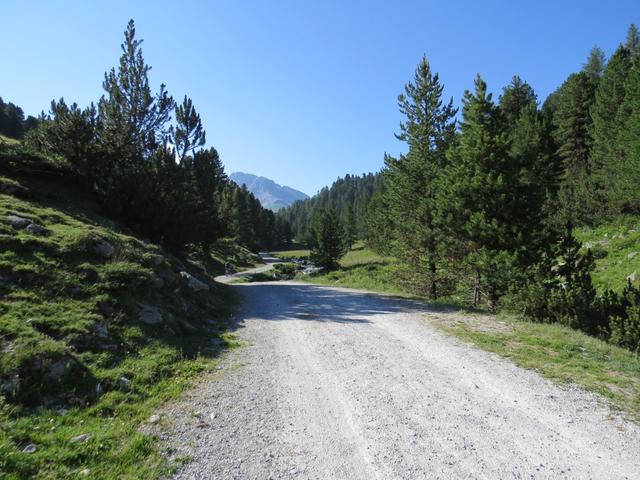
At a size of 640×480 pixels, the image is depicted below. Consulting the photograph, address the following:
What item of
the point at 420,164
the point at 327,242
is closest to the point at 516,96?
the point at 327,242

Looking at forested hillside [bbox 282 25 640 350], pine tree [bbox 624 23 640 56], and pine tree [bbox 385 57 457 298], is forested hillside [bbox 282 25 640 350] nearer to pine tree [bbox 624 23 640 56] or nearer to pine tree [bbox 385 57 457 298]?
pine tree [bbox 385 57 457 298]

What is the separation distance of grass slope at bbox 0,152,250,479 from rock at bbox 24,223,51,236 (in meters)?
0.08

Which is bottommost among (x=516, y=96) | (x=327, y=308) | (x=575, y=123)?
(x=327, y=308)

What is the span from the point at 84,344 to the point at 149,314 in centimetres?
221

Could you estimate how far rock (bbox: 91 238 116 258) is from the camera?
384 inches

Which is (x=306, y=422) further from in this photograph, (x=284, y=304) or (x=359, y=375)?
(x=284, y=304)

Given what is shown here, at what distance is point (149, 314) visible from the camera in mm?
8750

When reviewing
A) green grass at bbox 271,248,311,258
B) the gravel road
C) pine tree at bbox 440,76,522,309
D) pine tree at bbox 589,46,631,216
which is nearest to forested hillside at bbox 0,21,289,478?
the gravel road

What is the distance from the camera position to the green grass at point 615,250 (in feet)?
63.7

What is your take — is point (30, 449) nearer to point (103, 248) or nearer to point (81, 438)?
point (81, 438)

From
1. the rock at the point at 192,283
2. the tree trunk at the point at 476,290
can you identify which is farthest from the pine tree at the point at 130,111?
the tree trunk at the point at 476,290

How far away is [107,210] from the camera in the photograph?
16.2 meters

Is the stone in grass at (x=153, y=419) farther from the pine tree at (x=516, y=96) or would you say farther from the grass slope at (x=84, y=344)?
the pine tree at (x=516, y=96)

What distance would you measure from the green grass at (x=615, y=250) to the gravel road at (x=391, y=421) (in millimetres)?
15906
